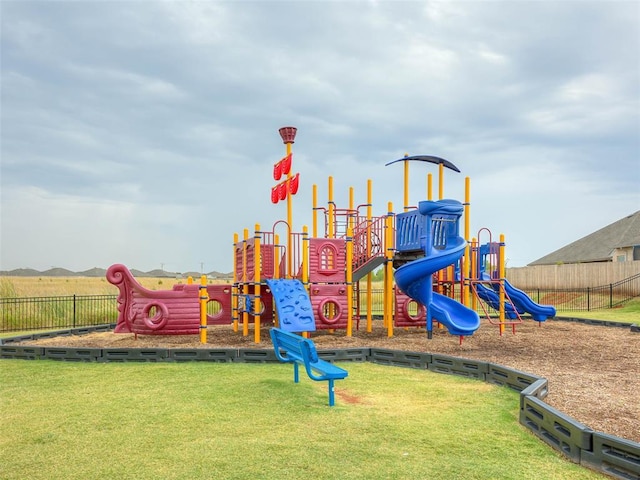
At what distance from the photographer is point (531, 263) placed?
52438 millimetres

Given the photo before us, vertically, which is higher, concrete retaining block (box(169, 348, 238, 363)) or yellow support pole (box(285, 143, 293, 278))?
yellow support pole (box(285, 143, 293, 278))

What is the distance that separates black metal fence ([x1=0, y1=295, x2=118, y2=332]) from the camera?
1992cm

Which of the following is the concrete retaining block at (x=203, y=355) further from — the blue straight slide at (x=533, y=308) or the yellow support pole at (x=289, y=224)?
the blue straight slide at (x=533, y=308)

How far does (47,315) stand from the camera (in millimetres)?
20781

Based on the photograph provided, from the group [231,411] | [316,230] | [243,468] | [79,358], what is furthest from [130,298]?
[243,468]

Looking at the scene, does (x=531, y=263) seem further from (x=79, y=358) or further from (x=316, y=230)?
(x=79, y=358)

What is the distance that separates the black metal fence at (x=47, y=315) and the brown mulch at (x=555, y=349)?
5543 mm

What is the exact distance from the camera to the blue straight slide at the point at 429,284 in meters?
13.6

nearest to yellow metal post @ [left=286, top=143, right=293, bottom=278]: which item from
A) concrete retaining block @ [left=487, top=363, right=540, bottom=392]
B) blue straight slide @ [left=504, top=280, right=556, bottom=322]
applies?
concrete retaining block @ [left=487, top=363, right=540, bottom=392]

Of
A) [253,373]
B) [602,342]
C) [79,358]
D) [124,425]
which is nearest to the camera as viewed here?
[124,425]

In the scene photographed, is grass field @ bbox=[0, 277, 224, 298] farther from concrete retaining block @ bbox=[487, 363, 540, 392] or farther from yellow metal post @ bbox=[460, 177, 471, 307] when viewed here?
concrete retaining block @ bbox=[487, 363, 540, 392]

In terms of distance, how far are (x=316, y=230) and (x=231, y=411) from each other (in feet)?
→ 33.5

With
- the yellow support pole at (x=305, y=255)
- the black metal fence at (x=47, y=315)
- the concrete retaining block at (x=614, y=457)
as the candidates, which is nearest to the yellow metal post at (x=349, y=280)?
the yellow support pole at (x=305, y=255)

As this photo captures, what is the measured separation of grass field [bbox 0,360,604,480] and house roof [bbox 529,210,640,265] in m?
36.4
